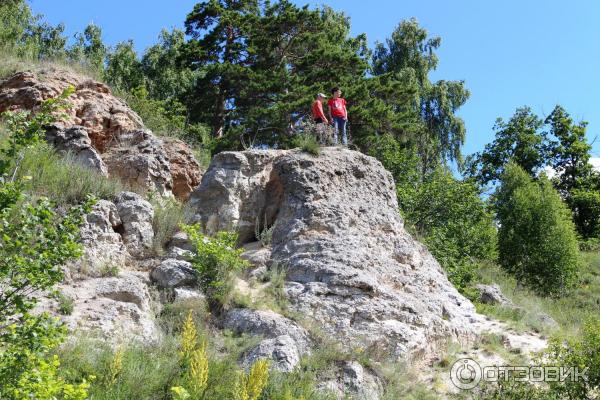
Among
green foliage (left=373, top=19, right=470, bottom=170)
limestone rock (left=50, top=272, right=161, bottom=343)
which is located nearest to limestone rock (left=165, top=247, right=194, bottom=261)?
limestone rock (left=50, top=272, right=161, bottom=343)

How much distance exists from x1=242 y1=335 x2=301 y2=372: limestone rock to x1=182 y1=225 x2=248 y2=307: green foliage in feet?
3.94

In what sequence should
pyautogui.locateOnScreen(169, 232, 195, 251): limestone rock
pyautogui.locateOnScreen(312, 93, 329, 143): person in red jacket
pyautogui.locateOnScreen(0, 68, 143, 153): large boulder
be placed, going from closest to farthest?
pyautogui.locateOnScreen(169, 232, 195, 251): limestone rock
pyautogui.locateOnScreen(312, 93, 329, 143): person in red jacket
pyautogui.locateOnScreen(0, 68, 143, 153): large boulder

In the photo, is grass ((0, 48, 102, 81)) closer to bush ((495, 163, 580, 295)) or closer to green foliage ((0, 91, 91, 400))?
green foliage ((0, 91, 91, 400))

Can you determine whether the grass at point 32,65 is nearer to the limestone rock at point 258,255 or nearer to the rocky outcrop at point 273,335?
the limestone rock at point 258,255

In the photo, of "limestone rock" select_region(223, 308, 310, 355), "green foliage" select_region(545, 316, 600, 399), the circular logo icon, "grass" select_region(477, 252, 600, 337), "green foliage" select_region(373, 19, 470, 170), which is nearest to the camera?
"green foliage" select_region(545, 316, 600, 399)

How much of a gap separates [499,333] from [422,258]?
5.82 ft

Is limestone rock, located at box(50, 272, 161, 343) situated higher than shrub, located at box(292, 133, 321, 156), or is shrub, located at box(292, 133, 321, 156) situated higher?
shrub, located at box(292, 133, 321, 156)

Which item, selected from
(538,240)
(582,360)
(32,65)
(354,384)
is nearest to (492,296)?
(582,360)

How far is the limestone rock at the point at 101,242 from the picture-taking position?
8.86 metres

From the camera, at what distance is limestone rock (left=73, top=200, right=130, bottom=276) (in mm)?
8859

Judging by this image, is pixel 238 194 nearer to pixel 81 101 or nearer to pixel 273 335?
pixel 273 335

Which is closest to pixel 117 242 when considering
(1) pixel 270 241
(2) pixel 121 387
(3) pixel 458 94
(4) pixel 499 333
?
(1) pixel 270 241

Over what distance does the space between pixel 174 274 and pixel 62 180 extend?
93.1 inches

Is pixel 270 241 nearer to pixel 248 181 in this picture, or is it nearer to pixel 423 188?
pixel 248 181
